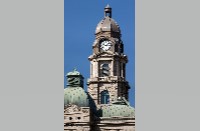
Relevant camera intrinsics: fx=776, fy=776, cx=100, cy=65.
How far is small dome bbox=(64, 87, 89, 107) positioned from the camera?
2594 inches

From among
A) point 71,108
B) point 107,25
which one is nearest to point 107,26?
point 107,25

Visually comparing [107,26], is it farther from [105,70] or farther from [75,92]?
[75,92]

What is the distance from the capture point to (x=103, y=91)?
2894 inches

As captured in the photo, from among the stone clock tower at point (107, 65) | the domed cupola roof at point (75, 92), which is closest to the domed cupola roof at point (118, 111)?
the domed cupola roof at point (75, 92)

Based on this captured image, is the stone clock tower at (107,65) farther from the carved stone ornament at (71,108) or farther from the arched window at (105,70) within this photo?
the carved stone ornament at (71,108)

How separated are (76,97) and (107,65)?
8939 mm

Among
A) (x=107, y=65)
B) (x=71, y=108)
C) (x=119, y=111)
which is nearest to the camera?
(x=71, y=108)

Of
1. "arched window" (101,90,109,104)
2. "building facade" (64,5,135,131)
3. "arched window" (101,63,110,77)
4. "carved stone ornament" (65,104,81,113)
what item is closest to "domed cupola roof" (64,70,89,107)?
"building facade" (64,5,135,131)

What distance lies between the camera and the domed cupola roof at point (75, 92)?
66.0 meters

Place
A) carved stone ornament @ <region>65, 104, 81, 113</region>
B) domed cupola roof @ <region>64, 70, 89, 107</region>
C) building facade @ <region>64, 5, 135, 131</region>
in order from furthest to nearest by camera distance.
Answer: domed cupola roof @ <region>64, 70, 89, 107</region> → building facade @ <region>64, 5, 135, 131</region> → carved stone ornament @ <region>65, 104, 81, 113</region>

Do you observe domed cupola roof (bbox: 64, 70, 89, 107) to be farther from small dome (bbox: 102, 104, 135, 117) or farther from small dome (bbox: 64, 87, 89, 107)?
small dome (bbox: 102, 104, 135, 117)
